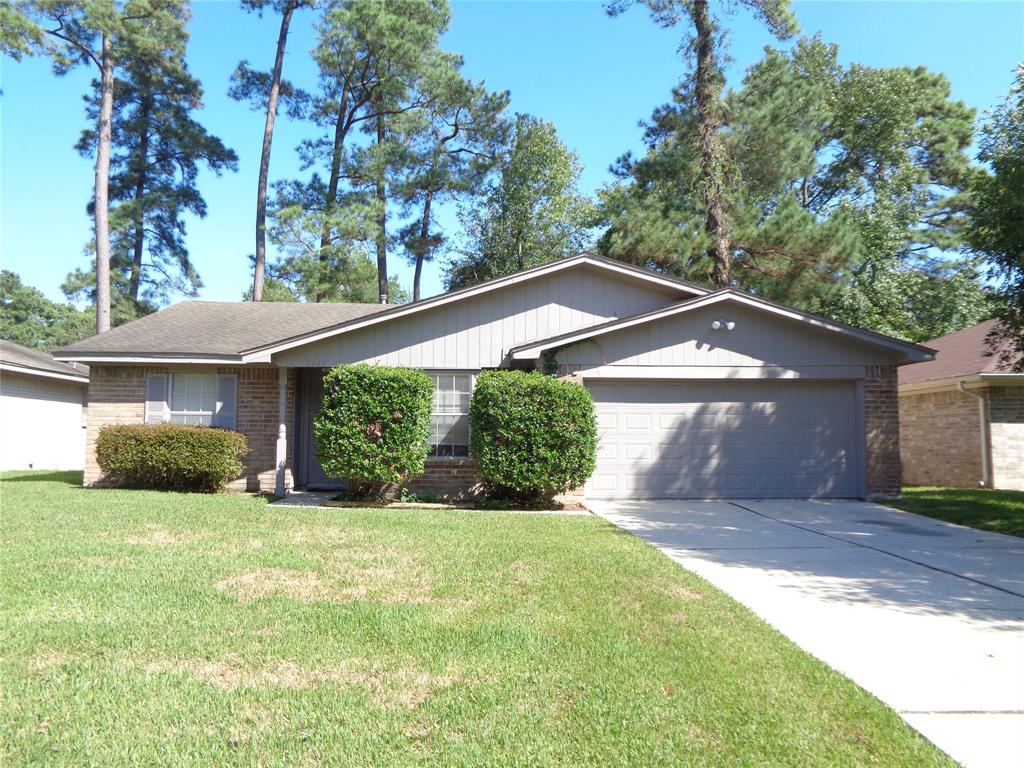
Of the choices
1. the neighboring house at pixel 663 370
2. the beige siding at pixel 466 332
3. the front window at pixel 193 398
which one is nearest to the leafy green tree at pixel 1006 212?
the neighboring house at pixel 663 370

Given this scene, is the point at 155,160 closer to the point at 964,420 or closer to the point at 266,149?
the point at 266,149

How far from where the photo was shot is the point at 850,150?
25797 mm

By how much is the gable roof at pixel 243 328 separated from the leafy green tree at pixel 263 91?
8180mm

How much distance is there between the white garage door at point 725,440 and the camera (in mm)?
11234

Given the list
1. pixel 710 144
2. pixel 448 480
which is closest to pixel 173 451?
pixel 448 480

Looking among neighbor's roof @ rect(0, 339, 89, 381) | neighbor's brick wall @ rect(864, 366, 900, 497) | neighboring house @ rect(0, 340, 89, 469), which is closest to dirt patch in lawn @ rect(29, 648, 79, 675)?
neighbor's brick wall @ rect(864, 366, 900, 497)

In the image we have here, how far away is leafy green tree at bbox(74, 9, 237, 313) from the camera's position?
26594 millimetres

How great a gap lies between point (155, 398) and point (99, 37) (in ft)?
64.2

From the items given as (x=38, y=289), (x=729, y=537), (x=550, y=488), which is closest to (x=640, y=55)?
(x=550, y=488)

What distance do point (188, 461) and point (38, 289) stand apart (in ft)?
156

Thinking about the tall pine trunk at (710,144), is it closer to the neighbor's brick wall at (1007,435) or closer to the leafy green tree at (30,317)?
the neighbor's brick wall at (1007,435)

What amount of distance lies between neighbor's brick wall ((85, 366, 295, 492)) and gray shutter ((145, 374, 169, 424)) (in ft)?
0.35

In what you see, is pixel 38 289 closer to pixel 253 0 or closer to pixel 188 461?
pixel 253 0

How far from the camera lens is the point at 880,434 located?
A: 36.6ft
